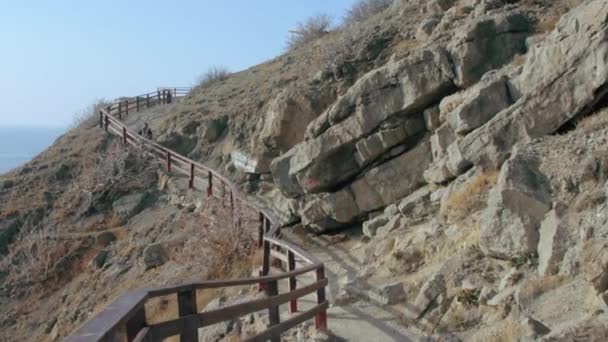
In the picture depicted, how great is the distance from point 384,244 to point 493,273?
3655 mm

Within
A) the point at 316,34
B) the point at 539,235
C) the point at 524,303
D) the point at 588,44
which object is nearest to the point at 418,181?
the point at 588,44

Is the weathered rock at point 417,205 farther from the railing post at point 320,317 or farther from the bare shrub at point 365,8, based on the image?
the bare shrub at point 365,8

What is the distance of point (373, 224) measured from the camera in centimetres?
1444

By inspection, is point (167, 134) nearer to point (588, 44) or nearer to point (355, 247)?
point (355, 247)

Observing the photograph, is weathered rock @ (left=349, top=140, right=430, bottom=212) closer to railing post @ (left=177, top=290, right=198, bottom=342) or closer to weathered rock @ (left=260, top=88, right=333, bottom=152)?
weathered rock @ (left=260, top=88, right=333, bottom=152)

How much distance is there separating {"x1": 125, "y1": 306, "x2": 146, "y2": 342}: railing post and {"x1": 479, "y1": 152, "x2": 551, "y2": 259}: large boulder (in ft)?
18.8

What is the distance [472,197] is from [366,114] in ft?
16.9

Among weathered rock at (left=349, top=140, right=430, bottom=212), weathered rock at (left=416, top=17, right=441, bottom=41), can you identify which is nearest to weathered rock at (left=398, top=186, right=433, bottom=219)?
weathered rock at (left=349, top=140, right=430, bottom=212)

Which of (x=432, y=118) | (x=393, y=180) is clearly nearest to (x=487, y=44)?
(x=432, y=118)

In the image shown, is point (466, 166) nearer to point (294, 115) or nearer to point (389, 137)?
point (389, 137)

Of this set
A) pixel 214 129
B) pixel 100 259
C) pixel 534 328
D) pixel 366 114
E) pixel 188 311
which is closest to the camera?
pixel 188 311

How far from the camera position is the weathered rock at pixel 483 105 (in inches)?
484

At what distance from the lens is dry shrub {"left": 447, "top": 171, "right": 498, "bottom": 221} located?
34.9 ft

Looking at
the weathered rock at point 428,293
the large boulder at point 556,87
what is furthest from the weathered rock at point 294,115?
the weathered rock at point 428,293
